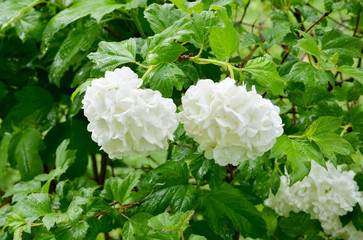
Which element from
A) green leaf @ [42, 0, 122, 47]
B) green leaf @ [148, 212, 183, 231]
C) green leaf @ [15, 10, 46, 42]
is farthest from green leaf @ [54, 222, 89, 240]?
green leaf @ [15, 10, 46, 42]

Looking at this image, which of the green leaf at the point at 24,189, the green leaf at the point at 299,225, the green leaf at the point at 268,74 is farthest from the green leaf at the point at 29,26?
the green leaf at the point at 299,225

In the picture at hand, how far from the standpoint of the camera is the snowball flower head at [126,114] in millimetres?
756

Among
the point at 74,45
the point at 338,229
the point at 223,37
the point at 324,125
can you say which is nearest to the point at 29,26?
the point at 74,45

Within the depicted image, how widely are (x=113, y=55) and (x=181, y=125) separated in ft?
0.82

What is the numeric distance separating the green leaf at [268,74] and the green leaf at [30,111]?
1.11m

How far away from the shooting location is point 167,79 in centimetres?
87

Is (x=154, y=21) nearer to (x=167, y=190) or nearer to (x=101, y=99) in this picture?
(x=101, y=99)

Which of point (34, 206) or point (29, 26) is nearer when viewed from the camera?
point (34, 206)

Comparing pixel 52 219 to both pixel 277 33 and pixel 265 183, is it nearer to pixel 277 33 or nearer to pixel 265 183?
pixel 265 183

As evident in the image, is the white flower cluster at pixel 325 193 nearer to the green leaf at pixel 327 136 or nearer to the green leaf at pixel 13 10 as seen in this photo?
the green leaf at pixel 327 136

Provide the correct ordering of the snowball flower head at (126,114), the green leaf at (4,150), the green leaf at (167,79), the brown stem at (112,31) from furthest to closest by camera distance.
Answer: the green leaf at (4,150) → the brown stem at (112,31) → the green leaf at (167,79) → the snowball flower head at (126,114)

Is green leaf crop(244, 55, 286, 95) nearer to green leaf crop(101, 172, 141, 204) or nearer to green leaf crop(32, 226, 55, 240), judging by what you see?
green leaf crop(101, 172, 141, 204)

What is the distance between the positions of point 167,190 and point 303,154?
473mm

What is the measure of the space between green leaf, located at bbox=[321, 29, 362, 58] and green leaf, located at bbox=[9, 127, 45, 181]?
1192 mm
